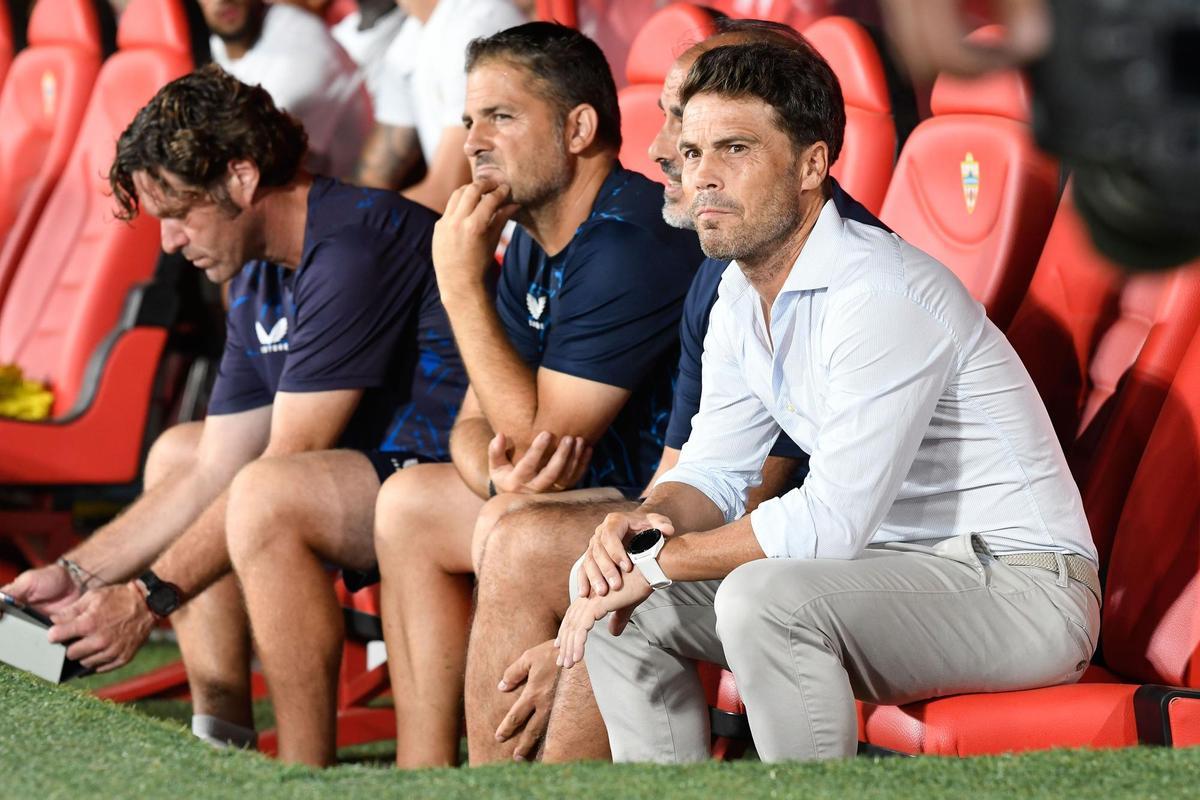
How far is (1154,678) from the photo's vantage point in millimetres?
1730

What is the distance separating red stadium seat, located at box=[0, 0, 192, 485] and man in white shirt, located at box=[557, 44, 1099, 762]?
75.9 inches

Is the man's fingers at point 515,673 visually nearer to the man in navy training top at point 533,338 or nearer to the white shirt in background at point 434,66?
the man in navy training top at point 533,338

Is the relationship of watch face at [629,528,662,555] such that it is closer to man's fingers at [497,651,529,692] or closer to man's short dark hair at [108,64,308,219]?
man's fingers at [497,651,529,692]

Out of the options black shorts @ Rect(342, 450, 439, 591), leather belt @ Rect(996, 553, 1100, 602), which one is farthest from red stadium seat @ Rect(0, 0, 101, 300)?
leather belt @ Rect(996, 553, 1100, 602)

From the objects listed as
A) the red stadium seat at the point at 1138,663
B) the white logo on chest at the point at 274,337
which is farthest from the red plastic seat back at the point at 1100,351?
the white logo on chest at the point at 274,337

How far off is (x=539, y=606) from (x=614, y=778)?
53 centimetres

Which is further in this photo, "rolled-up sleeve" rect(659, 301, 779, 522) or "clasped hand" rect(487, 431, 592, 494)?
"clasped hand" rect(487, 431, 592, 494)

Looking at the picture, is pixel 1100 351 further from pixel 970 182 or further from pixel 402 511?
pixel 402 511

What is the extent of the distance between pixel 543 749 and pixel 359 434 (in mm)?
800

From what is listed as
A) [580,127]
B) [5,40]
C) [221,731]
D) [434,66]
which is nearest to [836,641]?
[580,127]

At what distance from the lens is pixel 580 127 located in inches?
89.7

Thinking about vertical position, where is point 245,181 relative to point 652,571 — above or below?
above

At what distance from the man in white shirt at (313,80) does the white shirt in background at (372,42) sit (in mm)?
25

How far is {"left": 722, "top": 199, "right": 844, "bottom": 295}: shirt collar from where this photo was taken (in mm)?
1707
